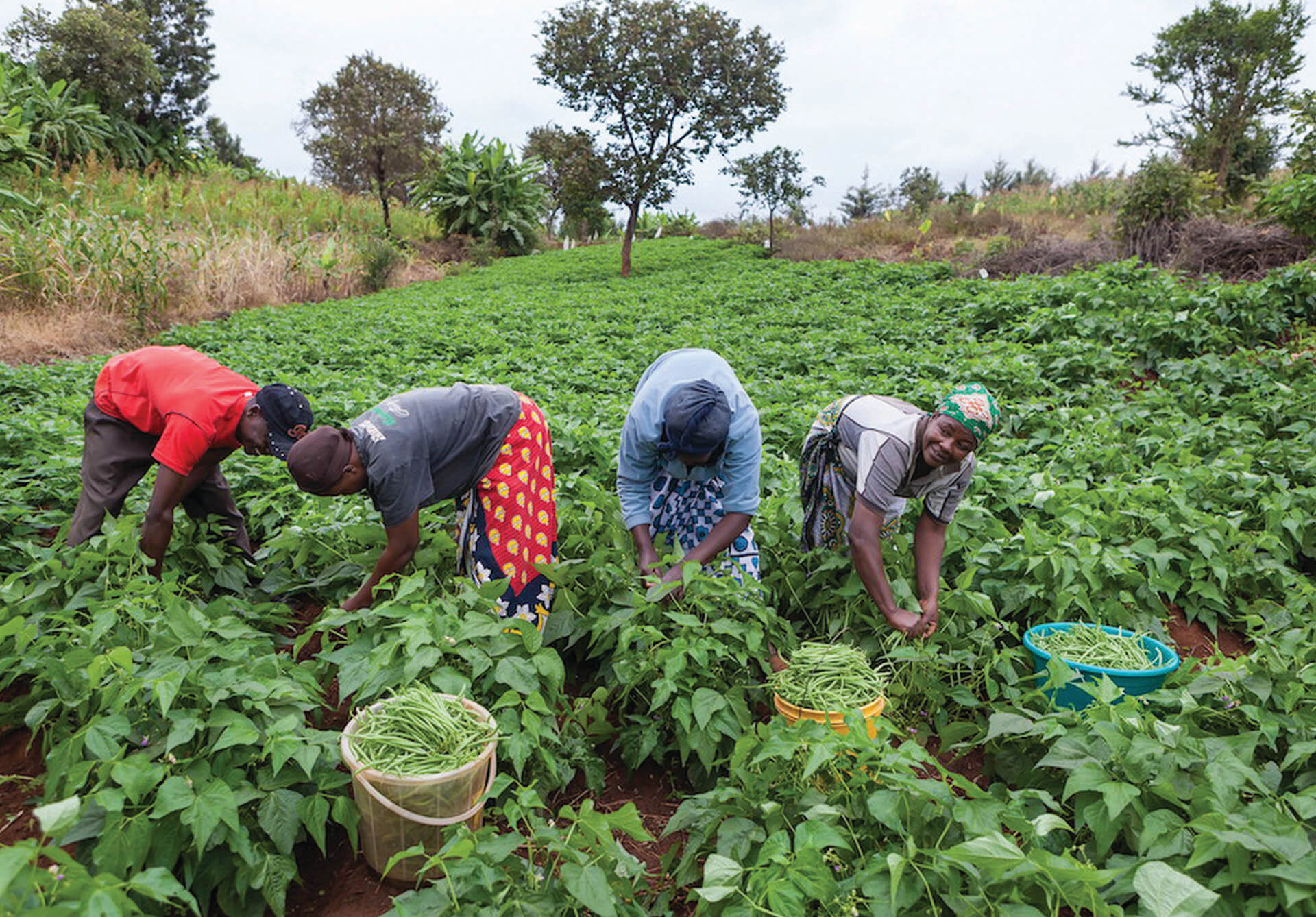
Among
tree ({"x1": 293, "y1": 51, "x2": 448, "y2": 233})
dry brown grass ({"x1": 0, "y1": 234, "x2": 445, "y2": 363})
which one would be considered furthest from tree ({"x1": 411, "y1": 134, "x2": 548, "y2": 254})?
dry brown grass ({"x1": 0, "y1": 234, "x2": 445, "y2": 363})

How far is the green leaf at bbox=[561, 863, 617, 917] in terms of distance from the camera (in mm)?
1564

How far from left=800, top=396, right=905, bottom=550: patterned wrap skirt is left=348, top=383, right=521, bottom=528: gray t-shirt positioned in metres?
1.17

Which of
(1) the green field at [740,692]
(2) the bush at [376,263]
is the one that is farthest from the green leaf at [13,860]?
(2) the bush at [376,263]

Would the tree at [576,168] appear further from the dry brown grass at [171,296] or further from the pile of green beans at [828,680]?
the pile of green beans at [828,680]

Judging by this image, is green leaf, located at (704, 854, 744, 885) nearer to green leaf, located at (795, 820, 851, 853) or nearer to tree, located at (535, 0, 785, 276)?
green leaf, located at (795, 820, 851, 853)

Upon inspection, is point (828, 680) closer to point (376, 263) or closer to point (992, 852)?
point (992, 852)

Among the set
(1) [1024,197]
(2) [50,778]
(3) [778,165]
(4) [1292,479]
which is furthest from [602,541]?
(1) [1024,197]

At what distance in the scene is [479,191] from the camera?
2152 cm

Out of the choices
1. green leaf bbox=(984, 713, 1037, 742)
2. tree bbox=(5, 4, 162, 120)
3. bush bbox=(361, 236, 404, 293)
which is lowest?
green leaf bbox=(984, 713, 1037, 742)

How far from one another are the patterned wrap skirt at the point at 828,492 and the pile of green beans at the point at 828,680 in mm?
636

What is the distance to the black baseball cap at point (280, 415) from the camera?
2984mm

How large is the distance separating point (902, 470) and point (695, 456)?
0.70 metres

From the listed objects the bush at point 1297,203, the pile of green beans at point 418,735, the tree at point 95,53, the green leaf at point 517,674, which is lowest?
the pile of green beans at point 418,735

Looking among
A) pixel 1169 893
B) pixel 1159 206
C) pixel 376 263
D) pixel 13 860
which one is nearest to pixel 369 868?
pixel 13 860
